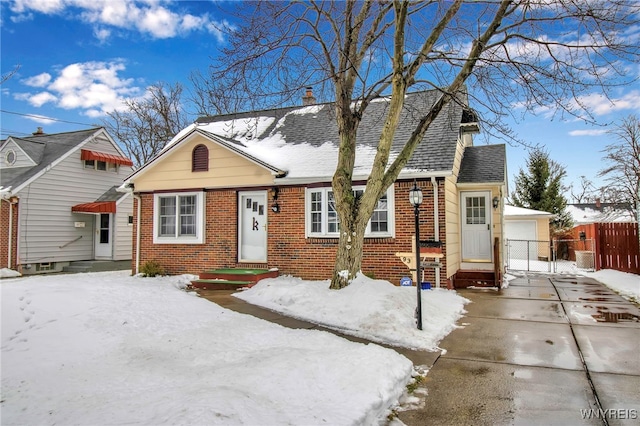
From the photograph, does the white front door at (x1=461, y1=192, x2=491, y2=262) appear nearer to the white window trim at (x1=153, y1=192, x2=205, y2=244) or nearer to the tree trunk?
the tree trunk

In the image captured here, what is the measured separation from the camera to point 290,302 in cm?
A: 780

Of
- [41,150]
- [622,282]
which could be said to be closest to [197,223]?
[41,150]

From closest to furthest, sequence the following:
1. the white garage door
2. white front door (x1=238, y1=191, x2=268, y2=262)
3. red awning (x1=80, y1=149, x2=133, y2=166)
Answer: white front door (x1=238, y1=191, x2=268, y2=262) < red awning (x1=80, y1=149, x2=133, y2=166) < the white garage door

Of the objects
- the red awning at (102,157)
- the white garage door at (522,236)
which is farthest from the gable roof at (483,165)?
the red awning at (102,157)

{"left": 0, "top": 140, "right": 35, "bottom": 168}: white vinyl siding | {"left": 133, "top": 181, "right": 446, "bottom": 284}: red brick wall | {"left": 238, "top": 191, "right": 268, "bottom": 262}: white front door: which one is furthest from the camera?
{"left": 0, "top": 140, "right": 35, "bottom": 168}: white vinyl siding

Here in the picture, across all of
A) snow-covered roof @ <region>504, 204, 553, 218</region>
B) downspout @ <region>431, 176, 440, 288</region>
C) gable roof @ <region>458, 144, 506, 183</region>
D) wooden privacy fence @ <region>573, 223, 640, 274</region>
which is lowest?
wooden privacy fence @ <region>573, 223, 640, 274</region>

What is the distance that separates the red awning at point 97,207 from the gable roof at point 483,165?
14.1 meters

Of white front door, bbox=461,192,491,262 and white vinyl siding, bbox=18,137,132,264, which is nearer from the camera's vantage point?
white front door, bbox=461,192,491,262

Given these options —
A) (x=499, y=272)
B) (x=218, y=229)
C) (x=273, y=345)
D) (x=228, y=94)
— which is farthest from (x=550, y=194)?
(x=273, y=345)

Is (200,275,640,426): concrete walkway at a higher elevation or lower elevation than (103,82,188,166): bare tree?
lower

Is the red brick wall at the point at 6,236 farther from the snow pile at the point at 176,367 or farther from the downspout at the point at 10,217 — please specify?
the snow pile at the point at 176,367

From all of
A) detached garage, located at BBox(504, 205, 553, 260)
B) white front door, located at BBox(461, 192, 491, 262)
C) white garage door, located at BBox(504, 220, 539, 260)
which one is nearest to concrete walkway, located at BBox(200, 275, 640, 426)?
white front door, located at BBox(461, 192, 491, 262)

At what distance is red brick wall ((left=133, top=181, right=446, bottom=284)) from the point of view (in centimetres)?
1038

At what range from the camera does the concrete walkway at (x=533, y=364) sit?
11.9 ft
